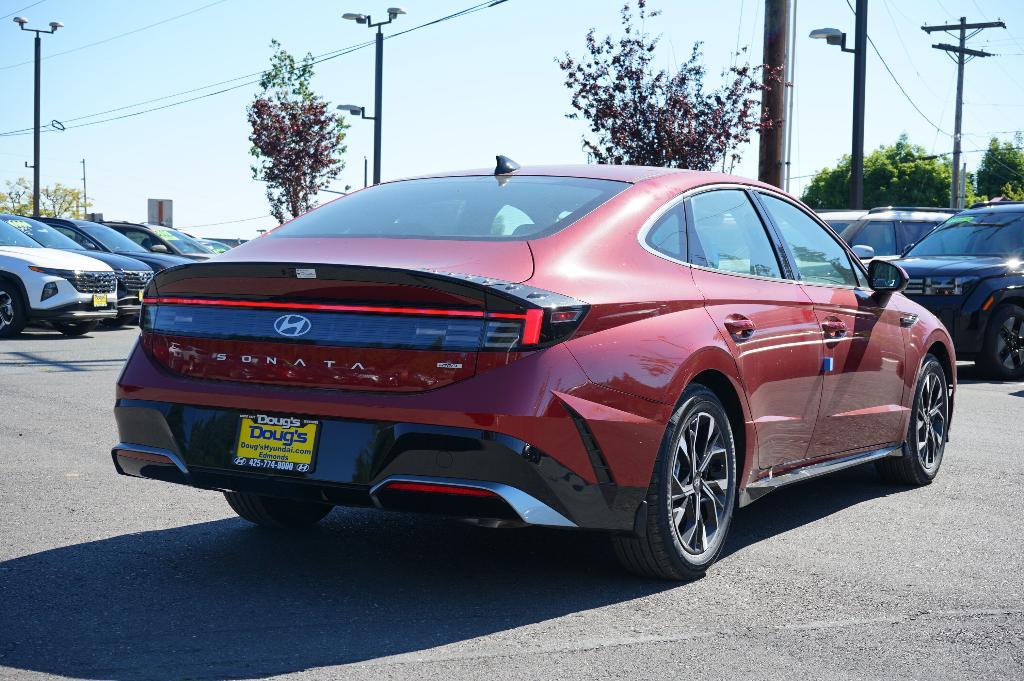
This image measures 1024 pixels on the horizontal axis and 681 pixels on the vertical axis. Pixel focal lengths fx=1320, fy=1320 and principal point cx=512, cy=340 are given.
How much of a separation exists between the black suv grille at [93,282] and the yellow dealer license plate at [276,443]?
12702 millimetres

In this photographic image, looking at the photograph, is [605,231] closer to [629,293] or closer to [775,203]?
[629,293]

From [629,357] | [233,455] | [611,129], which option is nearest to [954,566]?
[629,357]

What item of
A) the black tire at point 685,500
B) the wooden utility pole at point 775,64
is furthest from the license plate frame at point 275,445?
the wooden utility pole at point 775,64

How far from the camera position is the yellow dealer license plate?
14.3 feet

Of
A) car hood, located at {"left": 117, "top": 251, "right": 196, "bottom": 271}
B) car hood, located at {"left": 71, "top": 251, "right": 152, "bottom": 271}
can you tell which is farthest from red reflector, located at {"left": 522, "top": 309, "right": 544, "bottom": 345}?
car hood, located at {"left": 117, "top": 251, "right": 196, "bottom": 271}

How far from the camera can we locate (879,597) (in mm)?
4723

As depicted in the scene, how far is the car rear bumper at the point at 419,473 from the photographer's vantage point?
4.18 metres

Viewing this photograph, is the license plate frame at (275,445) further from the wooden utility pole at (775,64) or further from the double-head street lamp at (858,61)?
the double-head street lamp at (858,61)

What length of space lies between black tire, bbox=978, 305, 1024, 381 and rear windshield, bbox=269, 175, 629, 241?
30.4 feet

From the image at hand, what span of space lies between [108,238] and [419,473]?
16.9 m

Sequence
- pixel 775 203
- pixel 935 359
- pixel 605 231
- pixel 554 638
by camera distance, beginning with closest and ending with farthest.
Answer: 1. pixel 554 638
2. pixel 605 231
3. pixel 775 203
4. pixel 935 359

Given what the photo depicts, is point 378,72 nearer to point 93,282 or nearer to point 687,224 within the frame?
point 93,282

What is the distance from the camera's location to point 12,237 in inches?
675

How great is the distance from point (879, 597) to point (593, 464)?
1.22 meters
